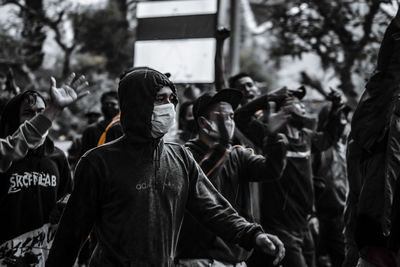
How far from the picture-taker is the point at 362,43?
10.5 metres

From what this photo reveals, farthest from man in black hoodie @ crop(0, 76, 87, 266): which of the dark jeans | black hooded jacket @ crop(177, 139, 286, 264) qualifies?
the dark jeans

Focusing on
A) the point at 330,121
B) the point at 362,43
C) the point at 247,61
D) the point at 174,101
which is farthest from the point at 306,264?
the point at 247,61

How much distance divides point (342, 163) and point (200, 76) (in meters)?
2.24

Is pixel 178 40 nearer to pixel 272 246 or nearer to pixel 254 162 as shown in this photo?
pixel 254 162

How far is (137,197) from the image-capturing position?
9.61 feet

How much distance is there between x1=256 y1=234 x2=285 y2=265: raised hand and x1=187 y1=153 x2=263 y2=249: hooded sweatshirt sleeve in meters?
0.16

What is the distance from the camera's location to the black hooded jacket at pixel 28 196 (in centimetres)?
437

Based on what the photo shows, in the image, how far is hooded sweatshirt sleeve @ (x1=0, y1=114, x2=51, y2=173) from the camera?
129 inches

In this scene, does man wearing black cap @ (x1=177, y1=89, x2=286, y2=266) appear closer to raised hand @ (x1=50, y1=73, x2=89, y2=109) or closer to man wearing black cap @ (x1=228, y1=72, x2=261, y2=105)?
raised hand @ (x1=50, y1=73, x2=89, y2=109)

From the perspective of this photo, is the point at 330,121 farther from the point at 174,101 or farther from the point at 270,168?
the point at 174,101

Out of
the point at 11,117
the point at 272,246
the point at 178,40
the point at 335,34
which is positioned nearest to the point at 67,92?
the point at 11,117

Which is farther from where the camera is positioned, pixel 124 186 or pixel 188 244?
pixel 188 244

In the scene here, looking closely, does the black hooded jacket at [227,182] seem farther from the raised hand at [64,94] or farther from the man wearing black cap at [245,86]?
the man wearing black cap at [245,86]

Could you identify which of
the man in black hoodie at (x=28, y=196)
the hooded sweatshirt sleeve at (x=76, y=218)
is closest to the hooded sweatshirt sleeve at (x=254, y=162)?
the man in black hoodie at (x=28, y=196)
